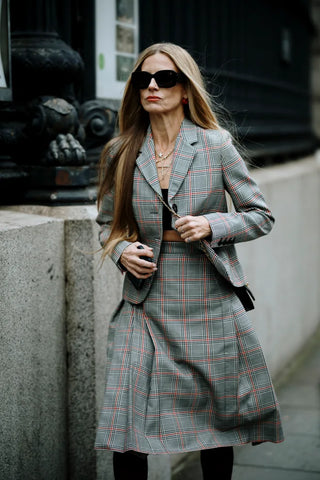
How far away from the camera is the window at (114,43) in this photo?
5098mm

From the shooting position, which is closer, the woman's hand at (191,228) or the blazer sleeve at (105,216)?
the woman's hand at (191,228)

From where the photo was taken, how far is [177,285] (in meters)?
3.73

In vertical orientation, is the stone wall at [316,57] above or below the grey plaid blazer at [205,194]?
below

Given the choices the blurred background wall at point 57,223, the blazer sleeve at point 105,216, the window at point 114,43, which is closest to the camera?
the blazer sleeve at point 105,216

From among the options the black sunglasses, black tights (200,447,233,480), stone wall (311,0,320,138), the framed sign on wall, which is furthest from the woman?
stone wall (311,0,320,138)

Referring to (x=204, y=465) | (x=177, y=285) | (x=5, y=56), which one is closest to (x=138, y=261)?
(x=177, y=285)

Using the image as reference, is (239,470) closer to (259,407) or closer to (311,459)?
(311,459)

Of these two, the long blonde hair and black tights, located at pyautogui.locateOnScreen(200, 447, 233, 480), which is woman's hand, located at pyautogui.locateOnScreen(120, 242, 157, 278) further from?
black tights, located at pyautogui.locateOnScreen(200, 447, 233, 480)

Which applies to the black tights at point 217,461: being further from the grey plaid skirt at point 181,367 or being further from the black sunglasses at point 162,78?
the black sunglasses at point 162,78

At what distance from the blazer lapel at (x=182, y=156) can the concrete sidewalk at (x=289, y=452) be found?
2180 mm

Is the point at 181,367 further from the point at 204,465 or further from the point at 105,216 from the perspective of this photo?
the point at 105,216

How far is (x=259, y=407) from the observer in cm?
382

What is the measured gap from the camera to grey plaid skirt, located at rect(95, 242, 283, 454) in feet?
12.1

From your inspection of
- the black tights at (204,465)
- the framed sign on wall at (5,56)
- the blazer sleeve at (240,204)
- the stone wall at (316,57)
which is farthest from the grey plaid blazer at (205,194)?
the stone wall at (316,57)
